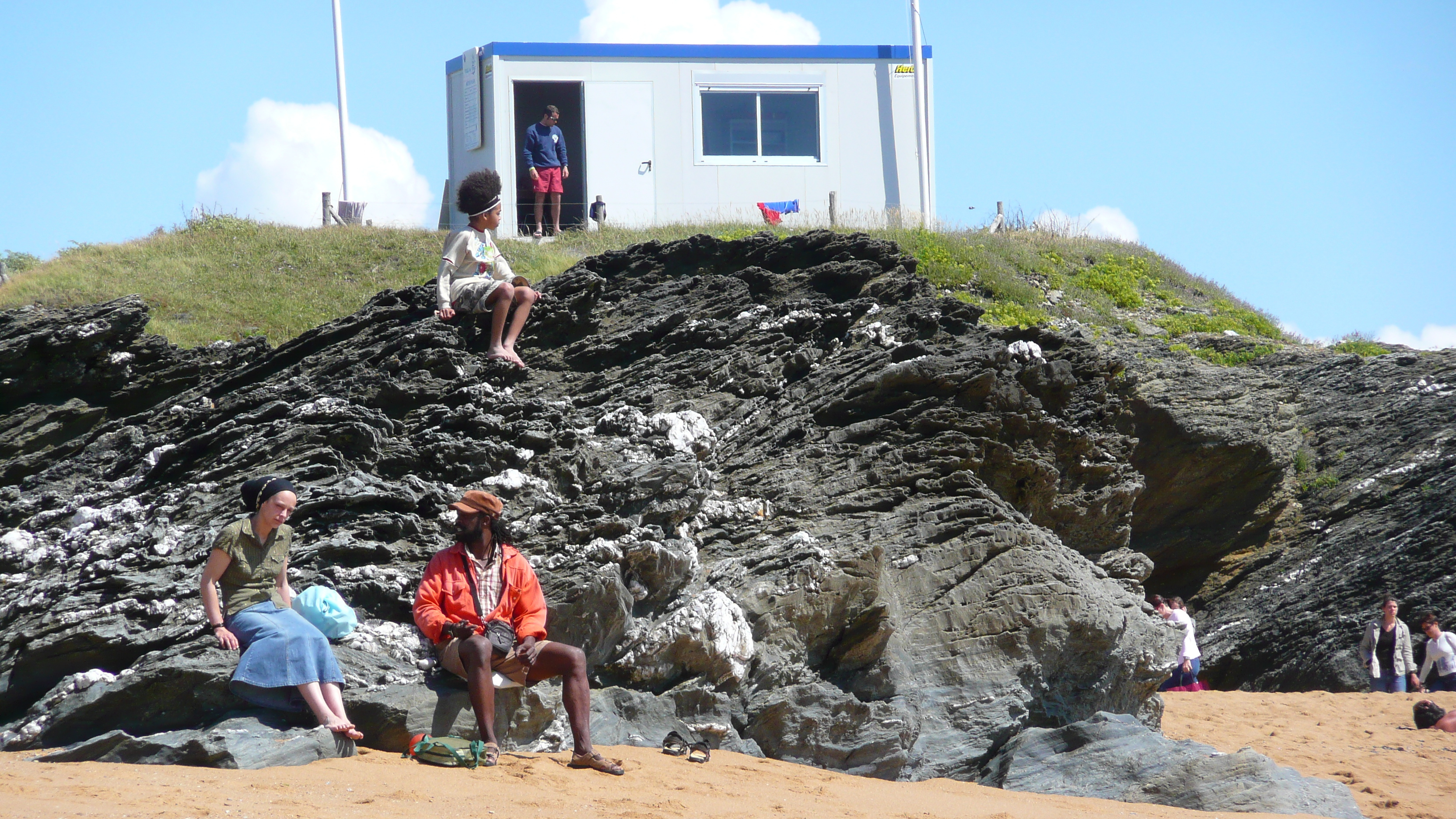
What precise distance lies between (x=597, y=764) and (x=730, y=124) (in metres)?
16.6

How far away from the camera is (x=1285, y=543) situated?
14008 millimetres

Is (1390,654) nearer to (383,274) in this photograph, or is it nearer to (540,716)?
(540,716)

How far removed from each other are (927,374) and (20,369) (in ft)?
23.9

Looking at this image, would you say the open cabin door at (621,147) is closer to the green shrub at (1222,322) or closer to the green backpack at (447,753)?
the green shrub at (1222,322)

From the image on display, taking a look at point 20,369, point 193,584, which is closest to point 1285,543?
point 193,584

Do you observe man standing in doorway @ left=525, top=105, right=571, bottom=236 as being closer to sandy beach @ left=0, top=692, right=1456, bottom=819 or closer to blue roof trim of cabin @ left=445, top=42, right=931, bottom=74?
blue roof trim of cabin @ left=445, top=42, right=931, bottom=74

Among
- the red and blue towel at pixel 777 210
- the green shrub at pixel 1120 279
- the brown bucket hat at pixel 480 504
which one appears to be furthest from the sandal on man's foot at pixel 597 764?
the red and blue towel at pixel 777 210

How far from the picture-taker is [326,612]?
6.25 m

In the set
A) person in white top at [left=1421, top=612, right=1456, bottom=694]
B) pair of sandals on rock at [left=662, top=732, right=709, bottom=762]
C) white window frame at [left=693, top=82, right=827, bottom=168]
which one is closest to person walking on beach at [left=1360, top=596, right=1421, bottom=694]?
person in white top at [left=1421, top=612, right=1456, bottom=694]

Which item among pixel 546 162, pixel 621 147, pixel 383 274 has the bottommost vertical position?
pixel 383 274

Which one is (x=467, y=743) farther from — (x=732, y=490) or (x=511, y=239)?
(x=511, y=239)

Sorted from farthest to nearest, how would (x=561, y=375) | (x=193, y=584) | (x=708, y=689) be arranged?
1. (x=561, y=375)
2. (x=708, y=689)
3. (x=193, y=584)

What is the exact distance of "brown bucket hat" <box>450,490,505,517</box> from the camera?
246 inches

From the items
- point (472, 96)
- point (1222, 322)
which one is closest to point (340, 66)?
point (472, 96)
